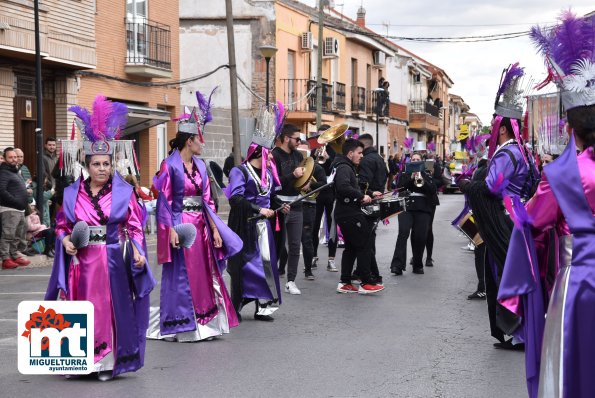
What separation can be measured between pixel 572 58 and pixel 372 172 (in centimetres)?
772

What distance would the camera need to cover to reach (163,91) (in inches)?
1052

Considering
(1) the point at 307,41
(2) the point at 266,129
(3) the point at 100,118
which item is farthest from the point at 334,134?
(1) the point at 307,41

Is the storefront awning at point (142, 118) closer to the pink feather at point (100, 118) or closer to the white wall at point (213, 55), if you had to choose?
the white wall at point (213, 55)

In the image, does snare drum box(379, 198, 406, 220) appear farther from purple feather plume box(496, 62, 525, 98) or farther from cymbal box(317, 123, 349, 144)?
purple feather plume box(496, 62, 525, 98)

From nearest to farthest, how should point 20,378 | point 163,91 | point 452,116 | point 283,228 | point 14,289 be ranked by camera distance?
1. point 20,378
2. point 283,228
3. point 14,289
4. point 163,91
5. point 452,116

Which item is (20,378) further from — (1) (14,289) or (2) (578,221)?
(1) (14,289)

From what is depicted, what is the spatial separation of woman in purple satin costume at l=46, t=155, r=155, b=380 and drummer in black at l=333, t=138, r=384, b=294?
4753 millimetres

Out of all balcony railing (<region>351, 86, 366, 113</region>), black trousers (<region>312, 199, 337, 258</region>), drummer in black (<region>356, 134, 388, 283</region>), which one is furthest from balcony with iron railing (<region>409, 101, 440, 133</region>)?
drummer in black (<region>356, 134, 388, 283</region>)

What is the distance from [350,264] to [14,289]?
14.0 feet

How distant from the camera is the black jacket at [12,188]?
14273 millimetres

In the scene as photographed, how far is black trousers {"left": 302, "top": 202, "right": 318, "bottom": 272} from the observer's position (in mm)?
13164

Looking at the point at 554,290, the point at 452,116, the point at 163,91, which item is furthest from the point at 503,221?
the point at 452,116

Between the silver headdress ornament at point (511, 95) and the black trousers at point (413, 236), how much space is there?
219 inches

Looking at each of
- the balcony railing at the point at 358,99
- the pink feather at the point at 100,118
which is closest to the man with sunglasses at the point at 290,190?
the pink feather at the point at 100,118
